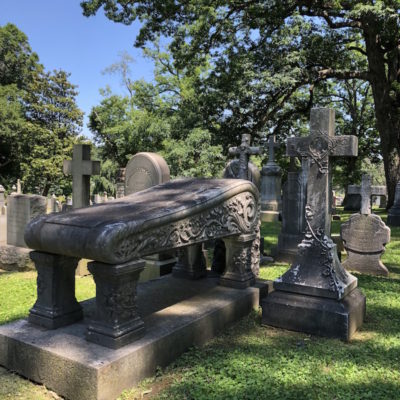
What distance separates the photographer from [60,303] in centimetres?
329

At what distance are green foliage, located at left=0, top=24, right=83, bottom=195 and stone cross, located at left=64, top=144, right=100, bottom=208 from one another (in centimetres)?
2088

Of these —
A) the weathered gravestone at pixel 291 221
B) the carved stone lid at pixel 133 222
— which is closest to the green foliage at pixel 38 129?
the weathered gravestone at pixel 291 221

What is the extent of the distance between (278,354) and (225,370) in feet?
2.02

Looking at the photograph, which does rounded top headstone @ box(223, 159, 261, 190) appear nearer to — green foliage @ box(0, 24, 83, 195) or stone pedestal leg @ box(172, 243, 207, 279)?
stone pedestal leg @ box(172, 243, 207, 279)

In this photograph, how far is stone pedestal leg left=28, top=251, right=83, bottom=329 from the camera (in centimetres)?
323

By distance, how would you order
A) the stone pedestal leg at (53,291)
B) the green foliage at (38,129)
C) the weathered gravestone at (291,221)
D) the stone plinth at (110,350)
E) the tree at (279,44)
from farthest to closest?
the green foliage at (38,129), the tree at (279,44), the weathered gravestone at (291,221), the stone pedestal leg at (53,291), the stone plinth at (110,350)

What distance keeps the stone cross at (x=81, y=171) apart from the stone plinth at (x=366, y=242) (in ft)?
15.9

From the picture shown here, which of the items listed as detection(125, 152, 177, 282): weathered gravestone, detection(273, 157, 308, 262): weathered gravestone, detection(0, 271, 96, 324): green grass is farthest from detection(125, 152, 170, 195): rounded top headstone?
detection(273, 157, 308, 262): weathered gravestone

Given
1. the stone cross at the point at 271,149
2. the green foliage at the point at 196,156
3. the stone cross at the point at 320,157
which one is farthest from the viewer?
the green foliage at the point at 196,156

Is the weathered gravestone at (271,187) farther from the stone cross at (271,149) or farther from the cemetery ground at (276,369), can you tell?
the cemetery ground at (276,369)

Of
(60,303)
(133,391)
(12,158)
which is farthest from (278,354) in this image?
(12,158)

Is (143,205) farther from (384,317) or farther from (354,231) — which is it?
(354,231)

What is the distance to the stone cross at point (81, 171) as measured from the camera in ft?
22.7

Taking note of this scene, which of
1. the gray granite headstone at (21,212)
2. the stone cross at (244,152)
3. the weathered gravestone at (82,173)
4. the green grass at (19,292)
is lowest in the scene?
the green grass at (19,292)
